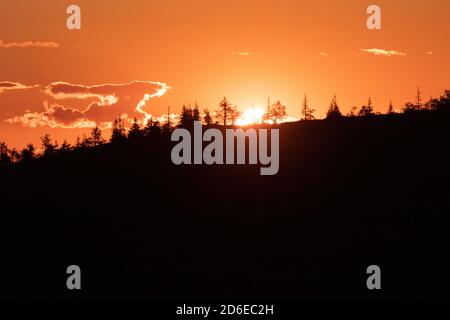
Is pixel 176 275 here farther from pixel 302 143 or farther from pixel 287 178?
pixel 302 143

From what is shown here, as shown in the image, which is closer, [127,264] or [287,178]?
[127,264]

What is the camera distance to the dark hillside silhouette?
9981 centimetres

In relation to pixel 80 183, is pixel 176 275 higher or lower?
lower

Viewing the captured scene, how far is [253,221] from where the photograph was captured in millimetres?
119000

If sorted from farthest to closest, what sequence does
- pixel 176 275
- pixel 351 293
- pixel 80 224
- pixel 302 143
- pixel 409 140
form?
pixel 302 143 < pixel 409 140 < pixel 80 224 < pixel 176 275 < pixel 351 293

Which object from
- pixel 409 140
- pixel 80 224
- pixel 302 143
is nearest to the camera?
pixel 80 224

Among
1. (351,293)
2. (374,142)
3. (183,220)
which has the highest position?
(374,142)

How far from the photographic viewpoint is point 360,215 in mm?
115500

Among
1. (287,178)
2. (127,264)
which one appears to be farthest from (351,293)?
(287,178)

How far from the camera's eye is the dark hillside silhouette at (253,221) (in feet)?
327

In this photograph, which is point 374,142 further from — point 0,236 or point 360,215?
point 0,236
